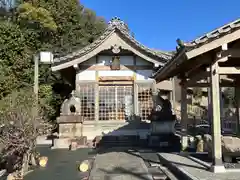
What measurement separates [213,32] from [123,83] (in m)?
10.8

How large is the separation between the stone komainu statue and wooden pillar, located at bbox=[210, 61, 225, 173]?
9886 mm

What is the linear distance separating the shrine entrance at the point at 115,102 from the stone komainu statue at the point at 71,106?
1.67m

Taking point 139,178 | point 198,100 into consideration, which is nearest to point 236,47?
point 139,178

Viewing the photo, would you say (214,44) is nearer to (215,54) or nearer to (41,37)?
(215,54)

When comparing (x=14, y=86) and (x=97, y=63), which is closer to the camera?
(x=97, y=63)

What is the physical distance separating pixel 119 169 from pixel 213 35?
463 cm

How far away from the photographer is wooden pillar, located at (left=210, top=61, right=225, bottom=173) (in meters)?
7.24

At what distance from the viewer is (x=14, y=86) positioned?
22109mm

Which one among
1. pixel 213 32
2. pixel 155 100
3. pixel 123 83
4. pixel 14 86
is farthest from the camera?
pixel 14 86

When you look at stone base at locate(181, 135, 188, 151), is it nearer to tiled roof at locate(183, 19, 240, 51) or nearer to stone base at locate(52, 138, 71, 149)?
tiled roof at locate(183, 19, 240, 51)

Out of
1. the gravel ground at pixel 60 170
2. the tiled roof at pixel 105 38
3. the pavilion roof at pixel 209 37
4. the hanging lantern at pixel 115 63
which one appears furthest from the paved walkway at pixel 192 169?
the hanging lantern at pixel 115 63

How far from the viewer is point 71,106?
1620cm

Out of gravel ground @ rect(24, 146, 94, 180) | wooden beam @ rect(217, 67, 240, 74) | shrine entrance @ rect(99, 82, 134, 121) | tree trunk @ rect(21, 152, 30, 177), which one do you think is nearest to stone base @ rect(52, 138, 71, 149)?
shrine entrance @ rect(99, 82, 134, 121)

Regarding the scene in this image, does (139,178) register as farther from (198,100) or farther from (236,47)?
Result: (198,100)
